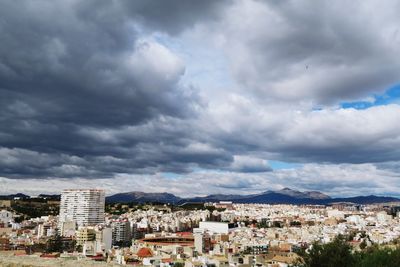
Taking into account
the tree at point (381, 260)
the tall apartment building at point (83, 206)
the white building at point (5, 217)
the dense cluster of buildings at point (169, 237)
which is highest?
the tall apartment building at point (83, 206)

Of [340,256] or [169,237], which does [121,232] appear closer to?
[169,237]

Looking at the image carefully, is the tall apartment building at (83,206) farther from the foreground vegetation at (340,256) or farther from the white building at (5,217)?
the foreground vegetation at (340,256)

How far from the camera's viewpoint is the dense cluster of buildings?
47375mm

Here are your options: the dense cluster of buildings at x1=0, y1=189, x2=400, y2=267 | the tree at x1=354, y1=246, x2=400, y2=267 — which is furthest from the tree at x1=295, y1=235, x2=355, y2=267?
the dense cluster of buildings at x1=0, y1=189, x2=400, y2=267

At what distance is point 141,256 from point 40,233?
4479 cm

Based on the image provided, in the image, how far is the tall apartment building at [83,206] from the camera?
129137 mm

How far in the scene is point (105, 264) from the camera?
38.4ft

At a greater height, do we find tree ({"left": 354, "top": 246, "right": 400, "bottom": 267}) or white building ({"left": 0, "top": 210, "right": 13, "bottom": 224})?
white building ({"left": 0, "top": 210, "right": 13, "bottom": 224})

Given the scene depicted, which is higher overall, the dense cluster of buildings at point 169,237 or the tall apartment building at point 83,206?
the tall apartment building at point 83,206

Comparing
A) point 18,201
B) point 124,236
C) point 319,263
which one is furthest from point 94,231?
point 18,201

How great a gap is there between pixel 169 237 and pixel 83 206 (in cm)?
5595

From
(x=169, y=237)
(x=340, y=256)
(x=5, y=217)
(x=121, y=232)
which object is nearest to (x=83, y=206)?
(x=5, y=217)

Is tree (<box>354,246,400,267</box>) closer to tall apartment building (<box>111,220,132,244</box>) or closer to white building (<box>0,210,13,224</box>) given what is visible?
tall apartment building (<box>111,220,132,244</box>)

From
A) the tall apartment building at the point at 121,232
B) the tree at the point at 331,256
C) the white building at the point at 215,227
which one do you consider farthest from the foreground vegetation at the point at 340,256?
the white building at the point at 215,227
